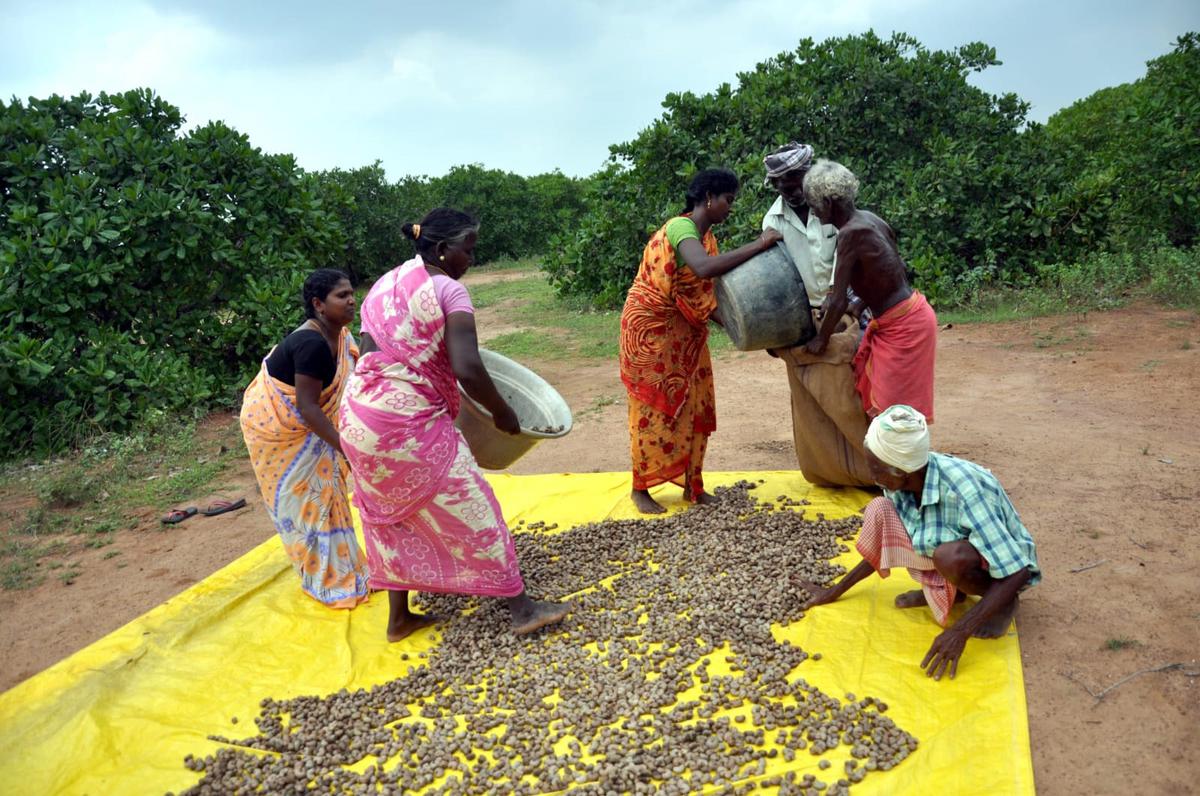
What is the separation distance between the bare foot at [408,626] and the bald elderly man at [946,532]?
71.9 inches

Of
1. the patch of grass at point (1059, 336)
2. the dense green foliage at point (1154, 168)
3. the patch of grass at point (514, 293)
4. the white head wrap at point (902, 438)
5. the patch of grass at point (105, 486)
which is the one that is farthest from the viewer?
the patch of grass at point (514, 293)

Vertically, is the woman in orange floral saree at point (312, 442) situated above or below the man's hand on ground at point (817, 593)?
above

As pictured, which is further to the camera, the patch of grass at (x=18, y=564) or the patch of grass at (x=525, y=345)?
the patch of grass at (x=525, y=345)

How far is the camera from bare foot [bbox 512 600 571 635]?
329 cm

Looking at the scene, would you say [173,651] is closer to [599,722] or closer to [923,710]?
[599,722]

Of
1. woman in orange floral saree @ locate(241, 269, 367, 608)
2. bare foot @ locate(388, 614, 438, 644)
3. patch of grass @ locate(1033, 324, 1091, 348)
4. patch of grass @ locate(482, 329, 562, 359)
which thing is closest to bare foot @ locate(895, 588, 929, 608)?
bare foot @ locate(388, 614, 438, 644)

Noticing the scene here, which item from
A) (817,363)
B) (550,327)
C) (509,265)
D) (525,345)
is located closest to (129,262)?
(525,345)

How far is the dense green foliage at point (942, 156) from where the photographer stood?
342 inches

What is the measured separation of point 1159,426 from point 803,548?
8.40ft

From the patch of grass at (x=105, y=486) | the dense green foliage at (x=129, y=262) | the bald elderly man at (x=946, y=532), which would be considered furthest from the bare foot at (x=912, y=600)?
the dense green foliage at (x=129, y=262)

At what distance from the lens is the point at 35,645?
3.74 m

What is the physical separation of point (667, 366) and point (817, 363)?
2.39ft

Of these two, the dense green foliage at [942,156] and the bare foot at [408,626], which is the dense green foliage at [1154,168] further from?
the bare foot at [408,626]

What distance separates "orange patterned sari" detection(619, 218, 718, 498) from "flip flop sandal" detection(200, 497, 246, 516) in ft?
8.40
